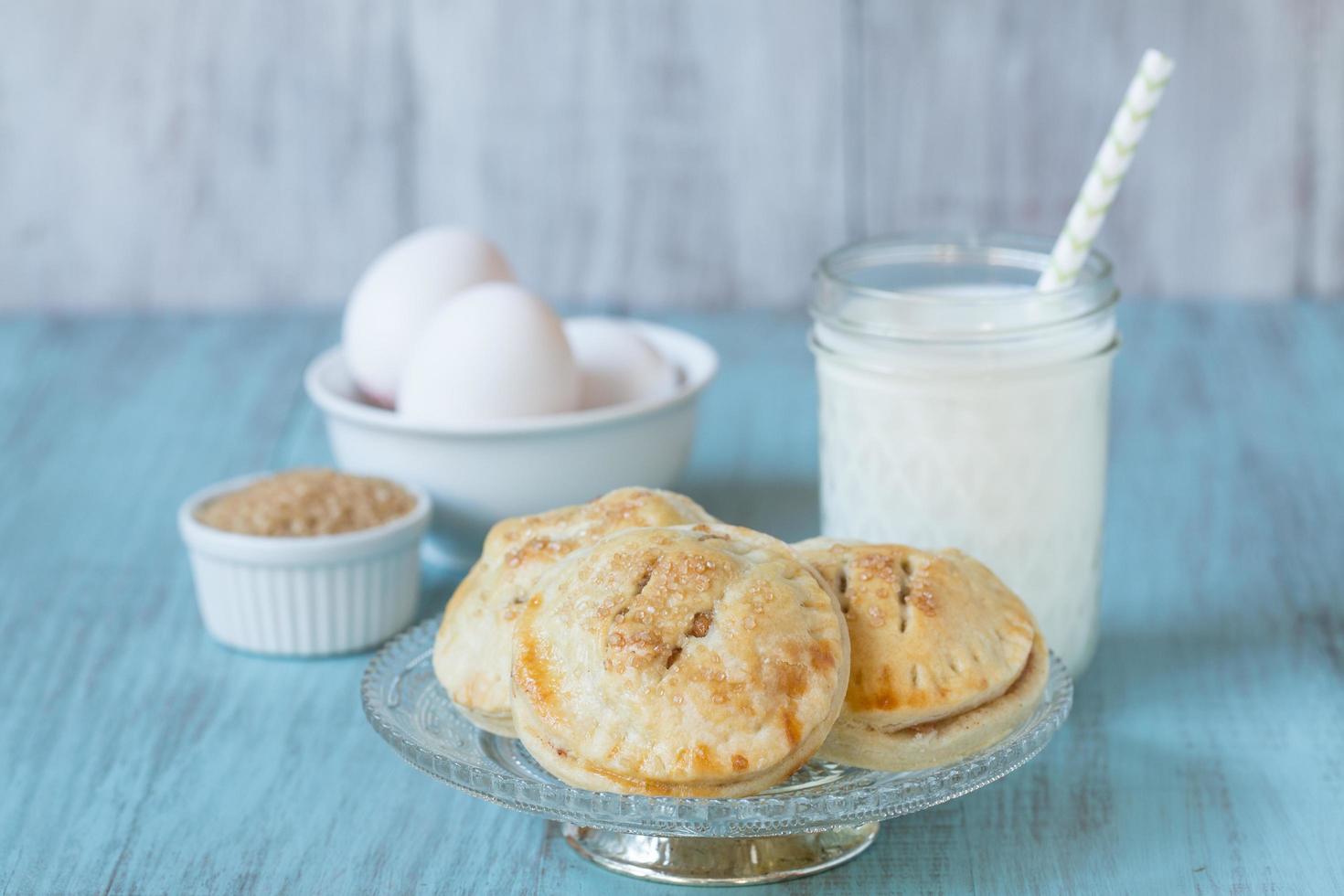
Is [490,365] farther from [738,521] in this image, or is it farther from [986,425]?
[986,425]

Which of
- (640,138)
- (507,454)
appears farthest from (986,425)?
(640,138)

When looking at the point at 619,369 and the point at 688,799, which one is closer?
the point at 688,799

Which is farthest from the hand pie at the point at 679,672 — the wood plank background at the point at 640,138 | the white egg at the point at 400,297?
the wood plank background at the point at 640,138

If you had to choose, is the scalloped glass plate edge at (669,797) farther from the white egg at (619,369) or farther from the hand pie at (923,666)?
the white egg at (619,369)

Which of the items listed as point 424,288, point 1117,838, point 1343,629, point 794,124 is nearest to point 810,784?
point 1117,838

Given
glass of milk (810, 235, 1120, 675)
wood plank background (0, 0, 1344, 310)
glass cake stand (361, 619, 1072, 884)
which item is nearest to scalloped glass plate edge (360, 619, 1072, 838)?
glass cake stand (361, 619, 1072, 884)

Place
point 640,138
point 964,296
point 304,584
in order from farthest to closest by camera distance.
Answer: point 640,138 < point 304,584 < point 964,296
